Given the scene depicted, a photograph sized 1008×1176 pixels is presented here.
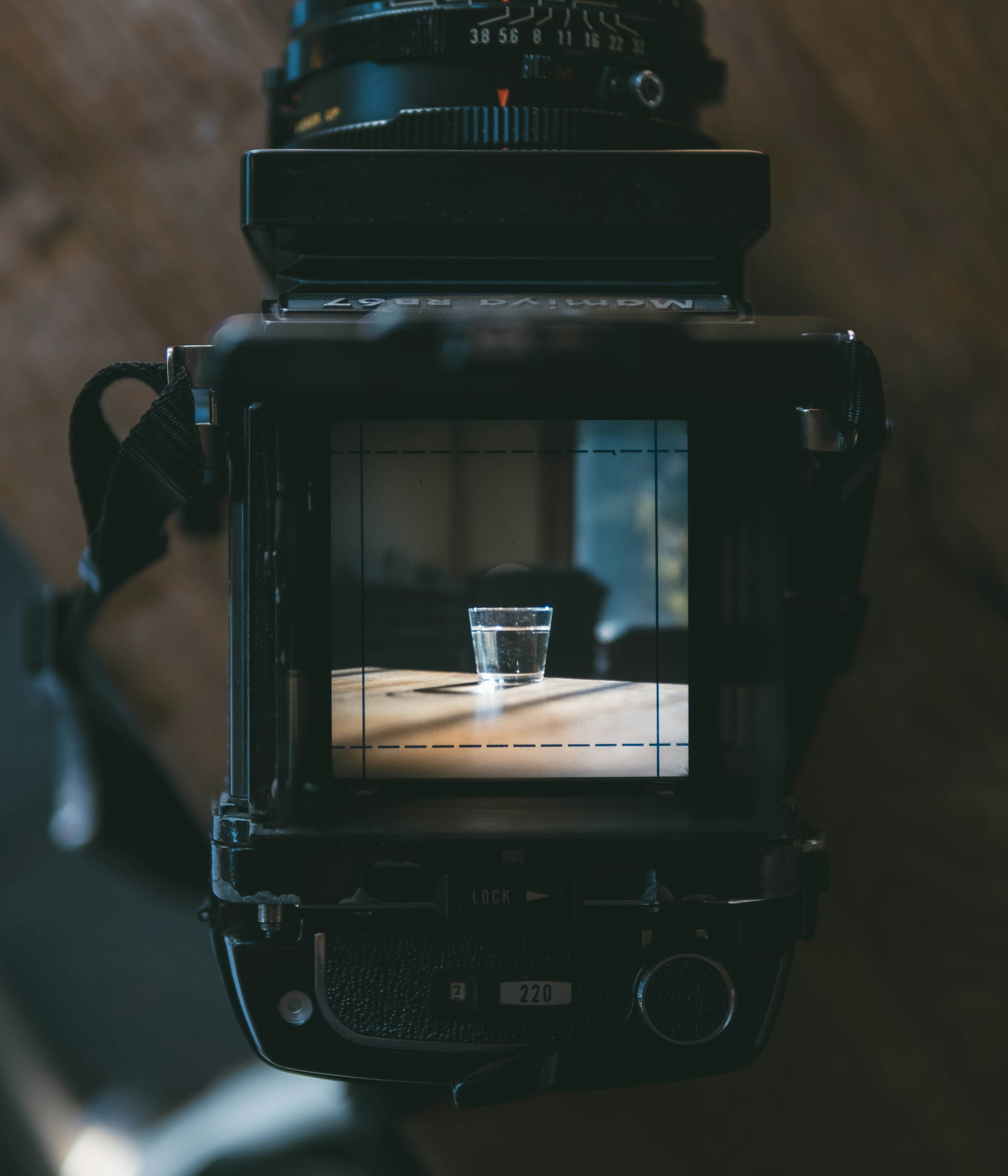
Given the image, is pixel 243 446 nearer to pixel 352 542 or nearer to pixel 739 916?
pixel 352 542

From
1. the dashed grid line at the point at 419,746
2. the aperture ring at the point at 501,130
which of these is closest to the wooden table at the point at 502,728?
the dashed grid line at the point at 419,746

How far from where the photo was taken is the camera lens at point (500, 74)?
1.05 ft

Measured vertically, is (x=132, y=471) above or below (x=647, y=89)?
below

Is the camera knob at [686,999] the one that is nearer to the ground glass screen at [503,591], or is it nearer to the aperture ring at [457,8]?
the ground glass screen at [503,591]

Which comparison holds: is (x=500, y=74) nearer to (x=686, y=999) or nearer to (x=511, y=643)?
(x=511, y=643)

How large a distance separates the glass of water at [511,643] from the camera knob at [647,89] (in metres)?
0.19

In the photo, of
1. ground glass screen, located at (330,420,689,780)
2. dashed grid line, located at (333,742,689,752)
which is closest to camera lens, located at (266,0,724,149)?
ground glass screen, located at (330,420,689,780)

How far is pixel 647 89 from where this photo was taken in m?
0.33

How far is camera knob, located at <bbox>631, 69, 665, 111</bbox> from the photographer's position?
1.08 ft

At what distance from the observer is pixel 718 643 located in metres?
0.32

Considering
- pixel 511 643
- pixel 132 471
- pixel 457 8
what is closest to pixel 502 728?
pixel 511 643

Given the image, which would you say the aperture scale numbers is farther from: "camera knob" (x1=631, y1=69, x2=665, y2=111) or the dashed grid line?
the dashed grid line

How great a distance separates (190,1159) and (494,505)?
15.7 inches

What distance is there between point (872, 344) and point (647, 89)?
219 mm
